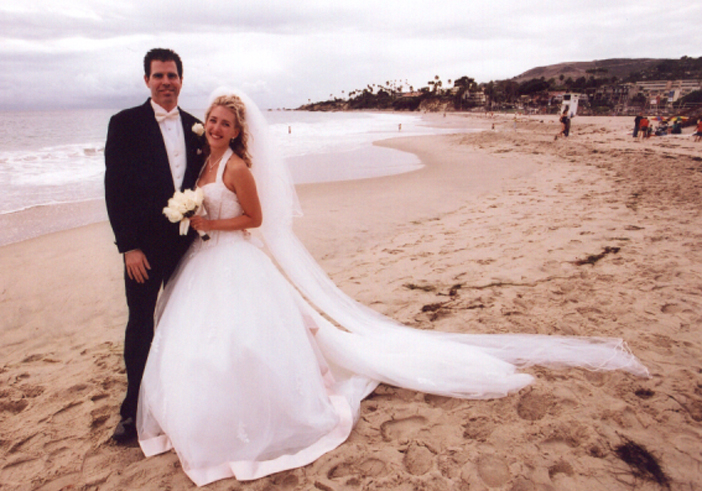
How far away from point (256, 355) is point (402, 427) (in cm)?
100

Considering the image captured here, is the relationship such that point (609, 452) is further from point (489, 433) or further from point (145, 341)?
point (145, 341)

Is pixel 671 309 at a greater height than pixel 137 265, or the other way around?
pixel 137 265

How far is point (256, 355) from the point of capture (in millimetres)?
2312

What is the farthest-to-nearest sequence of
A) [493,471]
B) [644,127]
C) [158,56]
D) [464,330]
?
[644,127], [464,330], [158,56], [493,471]

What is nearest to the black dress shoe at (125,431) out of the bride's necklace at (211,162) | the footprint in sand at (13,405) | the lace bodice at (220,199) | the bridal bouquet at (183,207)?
the footprint in sand at (13,405)

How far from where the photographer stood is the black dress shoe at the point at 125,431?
2463mm

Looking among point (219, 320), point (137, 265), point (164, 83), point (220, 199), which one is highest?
point (164, 83)

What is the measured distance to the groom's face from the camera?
2.41 metres

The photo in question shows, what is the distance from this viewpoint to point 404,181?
11.1 m

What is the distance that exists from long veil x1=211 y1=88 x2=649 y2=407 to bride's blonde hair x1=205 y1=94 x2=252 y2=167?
0.08 m

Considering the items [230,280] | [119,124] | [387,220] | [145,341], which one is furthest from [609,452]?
[387,220]

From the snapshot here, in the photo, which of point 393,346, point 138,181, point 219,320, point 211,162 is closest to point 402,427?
point 393,346

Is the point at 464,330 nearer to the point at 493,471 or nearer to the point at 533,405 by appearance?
the point at 533,405

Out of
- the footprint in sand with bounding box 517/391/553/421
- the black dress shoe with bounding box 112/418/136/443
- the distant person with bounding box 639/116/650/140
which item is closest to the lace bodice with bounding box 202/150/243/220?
the black dress shoe with bounding box 112/418/136/443
